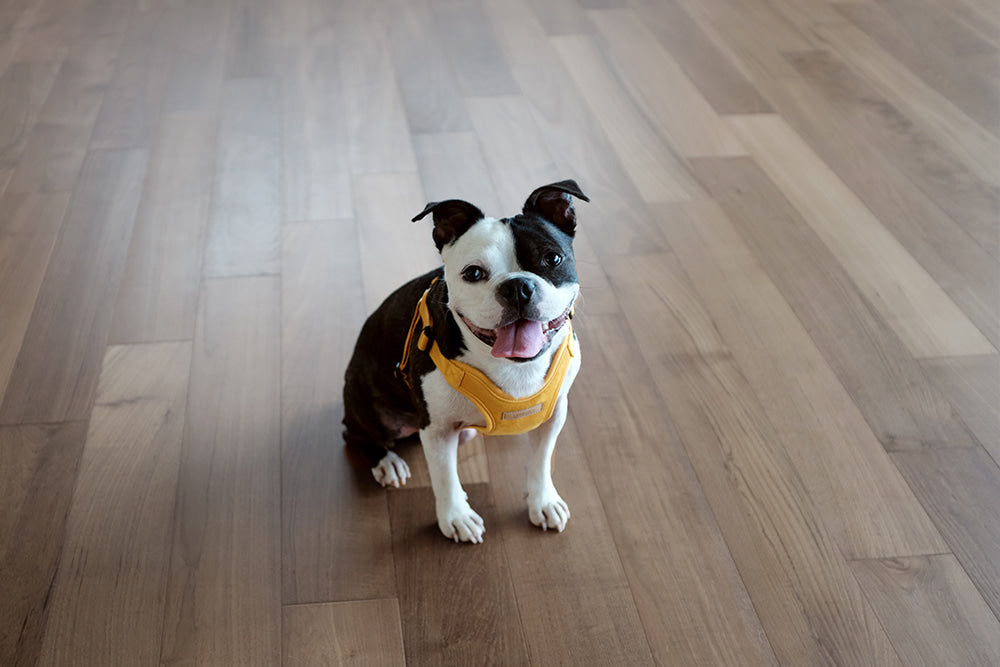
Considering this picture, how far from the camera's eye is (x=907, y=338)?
2.49 meters

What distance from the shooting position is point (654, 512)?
6.58 ft

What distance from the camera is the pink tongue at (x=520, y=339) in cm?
153

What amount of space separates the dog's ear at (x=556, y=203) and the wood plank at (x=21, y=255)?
4.79 feet

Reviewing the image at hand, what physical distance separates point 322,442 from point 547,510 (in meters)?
0.56

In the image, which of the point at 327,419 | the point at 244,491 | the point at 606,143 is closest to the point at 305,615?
the point at 244,491

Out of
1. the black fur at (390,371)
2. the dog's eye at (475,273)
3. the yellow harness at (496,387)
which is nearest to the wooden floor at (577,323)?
the black fur at (390,371)

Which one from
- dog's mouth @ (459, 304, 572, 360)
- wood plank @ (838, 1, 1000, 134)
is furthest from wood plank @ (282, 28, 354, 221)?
wood plank @ (838, 1, 1000, 134)

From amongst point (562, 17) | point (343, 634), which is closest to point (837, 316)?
point (343, 634)

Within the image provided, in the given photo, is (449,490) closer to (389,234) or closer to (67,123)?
(389,234)

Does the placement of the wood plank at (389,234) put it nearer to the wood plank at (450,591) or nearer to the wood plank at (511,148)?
the wood plank at (511,148)

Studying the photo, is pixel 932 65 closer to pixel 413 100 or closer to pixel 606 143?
pixel 606 143

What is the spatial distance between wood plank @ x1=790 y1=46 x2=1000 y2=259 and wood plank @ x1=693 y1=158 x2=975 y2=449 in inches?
19.5

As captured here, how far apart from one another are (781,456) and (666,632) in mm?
570

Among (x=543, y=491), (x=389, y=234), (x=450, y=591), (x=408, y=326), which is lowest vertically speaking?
(x=389, y=234)
